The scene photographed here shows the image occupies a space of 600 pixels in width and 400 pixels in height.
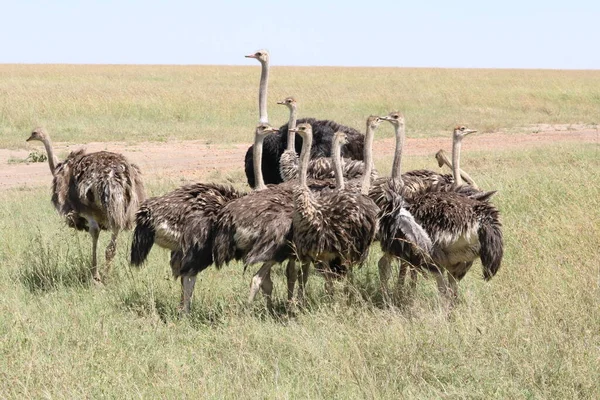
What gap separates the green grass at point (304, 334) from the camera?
4.79 meters

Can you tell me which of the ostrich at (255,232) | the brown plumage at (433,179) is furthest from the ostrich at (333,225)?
the brown plumage at (433,179)

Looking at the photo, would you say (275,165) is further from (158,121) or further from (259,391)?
(158,121)

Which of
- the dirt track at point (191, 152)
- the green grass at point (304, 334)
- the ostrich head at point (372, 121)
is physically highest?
the ostrich head at point (372, 121)

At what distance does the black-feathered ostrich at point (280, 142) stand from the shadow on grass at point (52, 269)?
9.77ft

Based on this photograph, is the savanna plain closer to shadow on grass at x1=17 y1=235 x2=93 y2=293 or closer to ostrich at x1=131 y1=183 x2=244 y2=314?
shadow on grass at x1=17 y1=235 x2=93 y2=293

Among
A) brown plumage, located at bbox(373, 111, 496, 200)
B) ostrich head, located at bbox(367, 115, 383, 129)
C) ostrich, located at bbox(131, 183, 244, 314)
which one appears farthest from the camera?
ostrich head, located at bbox(367, 115, 383, 129)

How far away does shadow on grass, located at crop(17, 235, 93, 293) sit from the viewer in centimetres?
718

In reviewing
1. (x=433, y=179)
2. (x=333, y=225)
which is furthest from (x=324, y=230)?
(x=433, y=179)

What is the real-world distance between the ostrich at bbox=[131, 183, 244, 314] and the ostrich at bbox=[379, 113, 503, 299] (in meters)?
1.32

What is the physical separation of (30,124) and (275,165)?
12.4 metres

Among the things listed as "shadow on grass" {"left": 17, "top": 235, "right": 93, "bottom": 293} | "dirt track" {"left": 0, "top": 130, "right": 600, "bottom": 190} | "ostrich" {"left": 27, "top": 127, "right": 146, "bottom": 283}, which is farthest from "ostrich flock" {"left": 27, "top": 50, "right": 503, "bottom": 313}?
"dirt track" {"left": 0, "top": 130, "right": 600, "bottom": 190}

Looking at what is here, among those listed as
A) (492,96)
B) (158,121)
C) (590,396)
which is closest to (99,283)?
(590,396)

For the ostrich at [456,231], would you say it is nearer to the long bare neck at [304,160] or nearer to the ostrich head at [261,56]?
the long bare neck at [304,160]

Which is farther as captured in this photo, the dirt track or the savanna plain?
the dirt track
